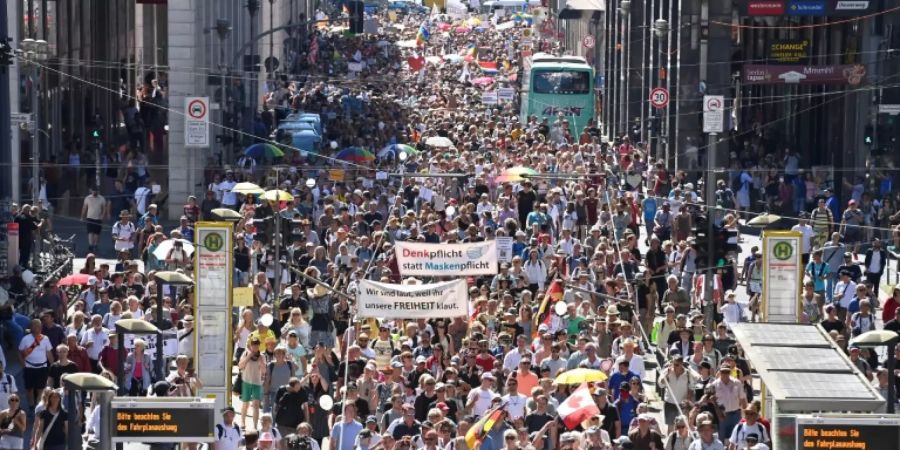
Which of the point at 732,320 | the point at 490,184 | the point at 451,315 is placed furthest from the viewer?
the point at 490,184

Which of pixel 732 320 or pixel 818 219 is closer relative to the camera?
pixel 732 320

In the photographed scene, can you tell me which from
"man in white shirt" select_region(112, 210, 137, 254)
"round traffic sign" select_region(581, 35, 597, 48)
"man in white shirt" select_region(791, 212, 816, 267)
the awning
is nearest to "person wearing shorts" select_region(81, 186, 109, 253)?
"man in white shirt" select_region(112, 210, 137, 254)

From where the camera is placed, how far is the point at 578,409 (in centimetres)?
2109

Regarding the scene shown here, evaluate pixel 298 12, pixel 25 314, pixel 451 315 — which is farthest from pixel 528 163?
pixel 298 12

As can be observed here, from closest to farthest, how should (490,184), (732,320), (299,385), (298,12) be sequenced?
(299,385), (732,320), (490,184), (298,12)

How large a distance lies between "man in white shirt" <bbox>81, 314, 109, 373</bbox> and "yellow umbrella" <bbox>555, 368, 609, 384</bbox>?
6032mm

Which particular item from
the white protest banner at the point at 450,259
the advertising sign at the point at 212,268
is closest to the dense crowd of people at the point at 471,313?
the white protest banner at the point at 450,259

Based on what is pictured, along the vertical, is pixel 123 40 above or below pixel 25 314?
above

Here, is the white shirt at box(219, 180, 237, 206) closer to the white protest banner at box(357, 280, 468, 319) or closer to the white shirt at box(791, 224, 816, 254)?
the white shirt at box(791, 224, 816, 254)

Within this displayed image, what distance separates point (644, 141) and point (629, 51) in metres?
5.96

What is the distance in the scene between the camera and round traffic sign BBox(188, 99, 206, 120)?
4666cm

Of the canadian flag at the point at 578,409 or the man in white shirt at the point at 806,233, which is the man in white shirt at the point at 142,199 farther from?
the canadian flag at the point at 578,409

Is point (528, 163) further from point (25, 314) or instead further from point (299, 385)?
point (299, 385)

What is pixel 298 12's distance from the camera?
111m
